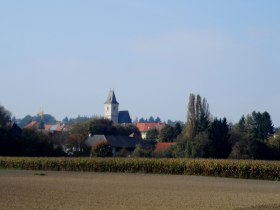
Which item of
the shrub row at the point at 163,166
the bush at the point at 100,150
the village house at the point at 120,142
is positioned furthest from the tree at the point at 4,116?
the village house at the point at 120,142

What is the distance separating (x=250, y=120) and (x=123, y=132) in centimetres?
3016

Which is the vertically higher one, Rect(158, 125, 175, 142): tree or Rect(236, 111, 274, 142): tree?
Rect(236, 111, 274, 142): tree

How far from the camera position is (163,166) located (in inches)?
2616

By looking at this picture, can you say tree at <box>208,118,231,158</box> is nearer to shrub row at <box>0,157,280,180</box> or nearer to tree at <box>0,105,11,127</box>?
shrub row at <box>0,157,280,180</box>

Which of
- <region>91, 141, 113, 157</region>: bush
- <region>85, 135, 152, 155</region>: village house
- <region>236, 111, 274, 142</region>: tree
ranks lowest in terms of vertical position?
<region>91, 141, 113, 157</region>: bush

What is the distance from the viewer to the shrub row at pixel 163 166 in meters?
61.2

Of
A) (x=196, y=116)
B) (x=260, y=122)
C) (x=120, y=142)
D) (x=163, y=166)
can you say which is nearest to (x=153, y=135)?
(x=260, y=122)

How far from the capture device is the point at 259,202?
104 ft

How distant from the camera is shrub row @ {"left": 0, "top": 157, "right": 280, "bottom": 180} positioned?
61.2 metres

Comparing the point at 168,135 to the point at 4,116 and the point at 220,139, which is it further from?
the point at 4,116

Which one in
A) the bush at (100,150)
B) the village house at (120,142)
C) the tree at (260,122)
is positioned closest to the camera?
the bush at (100,150)

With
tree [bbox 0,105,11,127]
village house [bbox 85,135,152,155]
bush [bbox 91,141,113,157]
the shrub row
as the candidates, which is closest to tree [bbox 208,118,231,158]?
bush [bbox 91,141,113,157]

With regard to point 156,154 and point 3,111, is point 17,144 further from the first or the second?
point 156,154

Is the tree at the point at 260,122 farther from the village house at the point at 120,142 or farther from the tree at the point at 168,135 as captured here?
the village house at the point at 120,142
